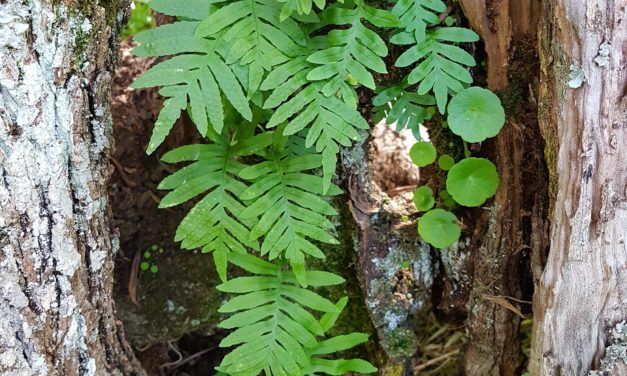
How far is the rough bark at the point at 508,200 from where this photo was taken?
6.66 ft

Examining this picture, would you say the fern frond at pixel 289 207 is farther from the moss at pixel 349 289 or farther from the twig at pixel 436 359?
the twig at pixel 436 359

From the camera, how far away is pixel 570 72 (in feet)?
5.92

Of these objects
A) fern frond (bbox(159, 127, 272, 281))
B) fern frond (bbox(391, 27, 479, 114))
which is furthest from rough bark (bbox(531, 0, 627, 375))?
fern frond (bbox(159, 127, 272, 281))

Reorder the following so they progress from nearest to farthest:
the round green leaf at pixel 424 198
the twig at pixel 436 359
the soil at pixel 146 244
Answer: the round green leaf at pixel 424 198 → the soil at pixel 146 244 → the twig at pixel 436 359

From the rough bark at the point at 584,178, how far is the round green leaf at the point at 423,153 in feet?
1.29

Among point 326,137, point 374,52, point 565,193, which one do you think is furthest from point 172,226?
point 565,193

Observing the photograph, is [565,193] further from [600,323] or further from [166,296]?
[166,296]

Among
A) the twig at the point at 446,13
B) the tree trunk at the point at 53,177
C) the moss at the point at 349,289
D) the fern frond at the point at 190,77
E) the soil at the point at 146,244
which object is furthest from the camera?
the soil at the point at 146,244

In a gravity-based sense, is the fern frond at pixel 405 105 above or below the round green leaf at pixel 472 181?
above

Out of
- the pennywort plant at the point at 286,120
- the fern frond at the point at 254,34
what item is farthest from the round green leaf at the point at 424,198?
the fern frond at the point at 254,34

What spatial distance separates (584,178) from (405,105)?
64 centimetres

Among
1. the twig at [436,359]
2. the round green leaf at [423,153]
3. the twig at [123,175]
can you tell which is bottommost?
the twig at [436,359]

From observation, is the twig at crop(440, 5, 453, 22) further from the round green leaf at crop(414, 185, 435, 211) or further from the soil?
the soil

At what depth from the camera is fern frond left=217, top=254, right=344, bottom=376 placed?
2150mm
